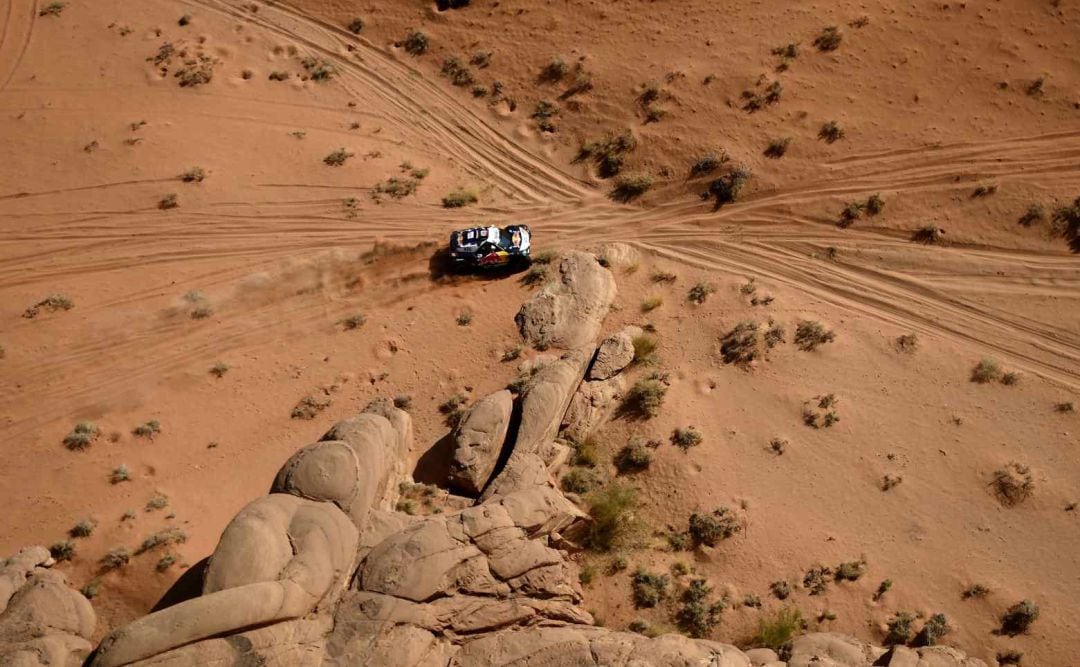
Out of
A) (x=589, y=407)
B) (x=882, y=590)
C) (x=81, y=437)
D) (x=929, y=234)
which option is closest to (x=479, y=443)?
(x=589, y=407)

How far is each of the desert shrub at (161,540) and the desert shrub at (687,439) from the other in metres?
12.6

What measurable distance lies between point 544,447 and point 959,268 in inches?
538

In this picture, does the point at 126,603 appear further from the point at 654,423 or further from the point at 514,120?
the point at 514,120

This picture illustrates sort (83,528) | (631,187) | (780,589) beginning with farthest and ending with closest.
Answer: (631,187), (83,528), (780,589)

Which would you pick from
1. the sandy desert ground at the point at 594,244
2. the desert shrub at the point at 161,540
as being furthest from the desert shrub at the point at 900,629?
the desert shrub at the point at 161,540

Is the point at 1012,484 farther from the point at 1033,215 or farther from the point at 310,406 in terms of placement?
the point at 310,406

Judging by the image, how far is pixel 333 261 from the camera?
2345 centimetres

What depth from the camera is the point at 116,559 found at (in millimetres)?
18062

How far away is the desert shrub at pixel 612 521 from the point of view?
17812mm

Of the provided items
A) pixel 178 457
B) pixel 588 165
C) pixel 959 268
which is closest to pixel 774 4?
pixel 588 165

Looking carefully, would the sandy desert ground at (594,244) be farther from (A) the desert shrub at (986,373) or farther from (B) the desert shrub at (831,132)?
(B) the desert shrub at (831,132)

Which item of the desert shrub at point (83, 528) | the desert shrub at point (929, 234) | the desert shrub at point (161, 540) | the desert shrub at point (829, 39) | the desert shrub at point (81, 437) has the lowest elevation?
the desert shrub at point (161, 540)

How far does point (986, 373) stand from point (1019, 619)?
254 inches

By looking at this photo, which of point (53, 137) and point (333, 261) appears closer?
point (333, 261)
